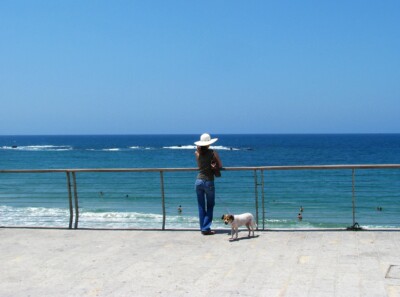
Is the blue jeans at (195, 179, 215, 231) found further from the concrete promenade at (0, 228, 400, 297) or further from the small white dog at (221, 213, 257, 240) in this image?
the small white dog at (221, 213, 257, 240)

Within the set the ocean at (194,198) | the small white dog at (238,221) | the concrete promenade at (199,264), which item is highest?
the small white dog at (238,221)

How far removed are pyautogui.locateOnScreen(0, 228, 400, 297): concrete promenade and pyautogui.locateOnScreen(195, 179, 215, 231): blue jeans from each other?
0.75ft

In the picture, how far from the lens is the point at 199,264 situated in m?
7.11

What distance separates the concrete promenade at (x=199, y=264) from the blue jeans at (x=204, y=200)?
8.9 inches

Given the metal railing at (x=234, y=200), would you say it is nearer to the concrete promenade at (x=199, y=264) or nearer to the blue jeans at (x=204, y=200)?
the blue jeans at (x=204, y=200)

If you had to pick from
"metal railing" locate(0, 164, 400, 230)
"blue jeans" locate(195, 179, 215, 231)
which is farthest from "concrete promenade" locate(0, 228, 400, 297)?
"metal railing" locate(0, 164, 400, 230)

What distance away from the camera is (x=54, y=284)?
6441 millimetres

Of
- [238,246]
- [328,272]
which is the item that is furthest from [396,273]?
[238,246]

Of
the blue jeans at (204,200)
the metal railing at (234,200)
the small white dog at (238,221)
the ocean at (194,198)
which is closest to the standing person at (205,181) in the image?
the blue jeans at (204,200)

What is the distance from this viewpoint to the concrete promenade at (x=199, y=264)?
6059mm

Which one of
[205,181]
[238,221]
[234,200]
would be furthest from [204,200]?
[234,200]

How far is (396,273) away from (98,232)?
508 cm

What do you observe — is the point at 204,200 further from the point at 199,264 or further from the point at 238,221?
the point at 199,264

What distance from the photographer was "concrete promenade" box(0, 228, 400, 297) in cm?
606
